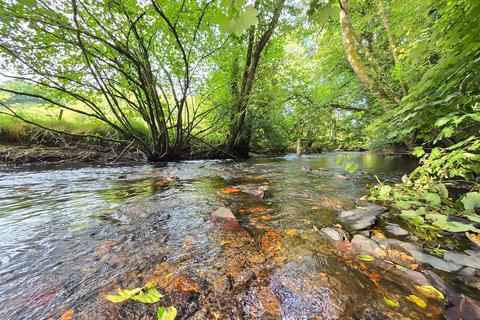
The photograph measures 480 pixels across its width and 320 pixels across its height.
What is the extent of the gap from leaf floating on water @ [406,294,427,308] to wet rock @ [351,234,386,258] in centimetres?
37

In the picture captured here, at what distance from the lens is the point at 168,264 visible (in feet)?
4.10

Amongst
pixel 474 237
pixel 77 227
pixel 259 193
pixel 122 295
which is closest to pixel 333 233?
pixel 474 237

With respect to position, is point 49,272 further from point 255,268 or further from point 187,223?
point 255,268

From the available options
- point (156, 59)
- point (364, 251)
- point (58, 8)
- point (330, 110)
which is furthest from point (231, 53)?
point (364, 251)

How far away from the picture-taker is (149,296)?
98 cm

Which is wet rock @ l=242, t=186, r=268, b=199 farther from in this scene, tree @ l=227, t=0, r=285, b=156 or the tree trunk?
tree @ l=227, t=0, r=285, b=156

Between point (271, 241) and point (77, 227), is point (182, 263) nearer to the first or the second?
point (271, 241)

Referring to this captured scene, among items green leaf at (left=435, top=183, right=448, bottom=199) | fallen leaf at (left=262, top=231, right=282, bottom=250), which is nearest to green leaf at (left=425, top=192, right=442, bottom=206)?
green leaf at (left=435, top=183, right=448, bottom=199)

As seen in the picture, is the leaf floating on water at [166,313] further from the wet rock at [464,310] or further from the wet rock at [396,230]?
the wet rock at [396,230]

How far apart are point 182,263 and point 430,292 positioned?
1.40 metres

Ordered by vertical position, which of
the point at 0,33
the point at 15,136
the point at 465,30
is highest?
the point at 0,33

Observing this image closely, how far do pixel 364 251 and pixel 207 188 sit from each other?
2438 millimetres

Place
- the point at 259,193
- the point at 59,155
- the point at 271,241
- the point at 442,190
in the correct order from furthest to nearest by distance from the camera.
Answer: the point at 59,155 < the point at 259,193 < the point at 442,190 < the point at 271,241

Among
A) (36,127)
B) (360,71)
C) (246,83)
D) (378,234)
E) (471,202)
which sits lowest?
(378,234)
